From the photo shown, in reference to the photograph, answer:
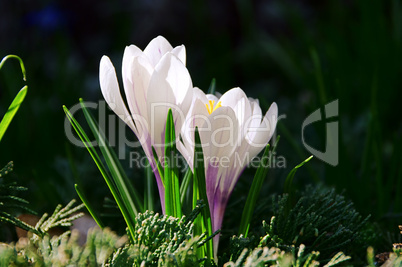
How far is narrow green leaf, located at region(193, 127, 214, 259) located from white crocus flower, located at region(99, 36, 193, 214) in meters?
0.05

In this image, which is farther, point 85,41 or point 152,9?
point 85,41

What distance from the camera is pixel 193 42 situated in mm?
2354

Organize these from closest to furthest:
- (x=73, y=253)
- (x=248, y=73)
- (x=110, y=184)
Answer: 1. (x=73, y=253)
2. (x=110, y=184)
3. (x=248, y=73)

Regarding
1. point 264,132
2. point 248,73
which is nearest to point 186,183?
point 264,132

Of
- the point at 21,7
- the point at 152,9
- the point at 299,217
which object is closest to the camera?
the point at 299,217

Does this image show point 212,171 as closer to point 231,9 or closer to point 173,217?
point 173,217

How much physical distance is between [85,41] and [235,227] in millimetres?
2096

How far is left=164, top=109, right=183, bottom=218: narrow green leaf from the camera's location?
0.57m

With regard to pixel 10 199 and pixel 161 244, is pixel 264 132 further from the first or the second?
pixel 10 199

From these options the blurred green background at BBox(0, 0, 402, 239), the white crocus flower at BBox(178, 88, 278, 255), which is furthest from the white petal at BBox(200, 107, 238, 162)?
the blurred green background at BBox(0, 0, 402, 239)

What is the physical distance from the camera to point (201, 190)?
59cm

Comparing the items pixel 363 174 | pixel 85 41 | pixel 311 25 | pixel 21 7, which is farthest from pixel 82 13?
pixel 363 174

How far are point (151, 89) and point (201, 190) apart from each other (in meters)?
0.14

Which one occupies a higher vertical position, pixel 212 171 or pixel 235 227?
pixel 212 171
